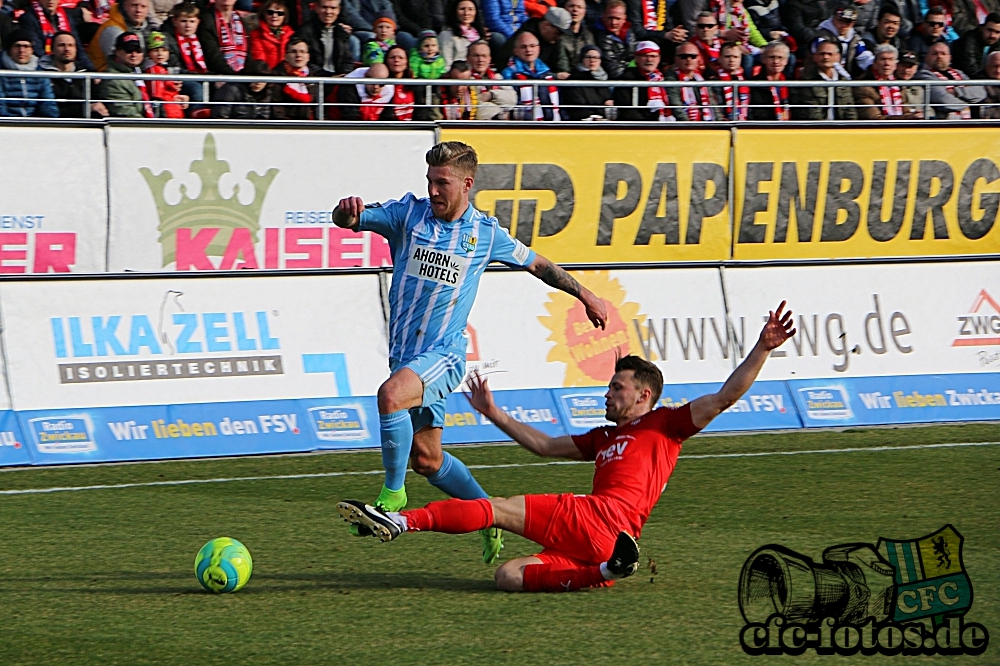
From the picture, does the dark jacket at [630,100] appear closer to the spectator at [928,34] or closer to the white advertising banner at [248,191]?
the white advertising banner at [248,191]

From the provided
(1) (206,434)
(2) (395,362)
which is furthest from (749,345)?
(2) (395,362)

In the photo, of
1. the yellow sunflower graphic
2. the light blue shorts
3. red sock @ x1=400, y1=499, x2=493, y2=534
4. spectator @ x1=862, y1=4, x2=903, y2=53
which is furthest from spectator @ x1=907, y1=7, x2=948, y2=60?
red sock @ x1=400, y1=499, x2=493, y2=534

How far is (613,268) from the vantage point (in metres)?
12.9

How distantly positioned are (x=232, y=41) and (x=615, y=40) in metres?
4.22

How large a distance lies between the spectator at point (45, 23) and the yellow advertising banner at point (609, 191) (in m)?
3.77

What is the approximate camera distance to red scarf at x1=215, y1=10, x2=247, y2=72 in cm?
1389

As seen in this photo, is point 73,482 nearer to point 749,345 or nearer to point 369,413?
point 369,413

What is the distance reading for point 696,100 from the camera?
15352mm

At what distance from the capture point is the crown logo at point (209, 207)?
12891 millimetres

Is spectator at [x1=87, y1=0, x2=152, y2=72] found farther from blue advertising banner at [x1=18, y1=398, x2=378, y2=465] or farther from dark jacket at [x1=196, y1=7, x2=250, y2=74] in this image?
blue advertising banner at [x1=18, y1=398, x2=378, y2=465]

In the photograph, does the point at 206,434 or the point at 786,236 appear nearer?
the point at 206,434

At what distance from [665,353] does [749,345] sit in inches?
33.2

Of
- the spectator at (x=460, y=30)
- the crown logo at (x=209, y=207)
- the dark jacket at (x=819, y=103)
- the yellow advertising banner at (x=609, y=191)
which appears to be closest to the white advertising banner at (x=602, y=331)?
the yellow advertising banner at (x=609, y=191)

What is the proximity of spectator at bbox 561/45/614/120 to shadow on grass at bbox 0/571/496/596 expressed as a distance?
8.27 m
